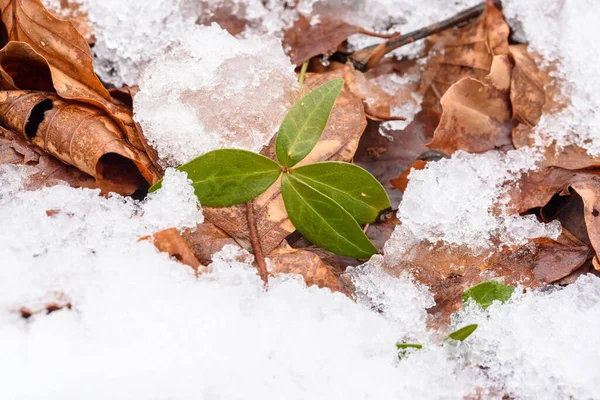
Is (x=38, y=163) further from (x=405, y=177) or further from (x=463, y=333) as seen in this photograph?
(x=463, y=333)

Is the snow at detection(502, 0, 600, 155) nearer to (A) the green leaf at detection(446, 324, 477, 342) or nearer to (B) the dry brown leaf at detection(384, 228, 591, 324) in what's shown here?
(B) the dry brown leaf at detection(384, 228, 591, 324)

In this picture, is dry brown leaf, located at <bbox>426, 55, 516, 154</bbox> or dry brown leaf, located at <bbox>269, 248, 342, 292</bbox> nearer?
dry brown leaf, located at <bbox>269, 248, 342, 292</bbox>

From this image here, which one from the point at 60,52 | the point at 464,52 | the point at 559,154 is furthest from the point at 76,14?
the point at 559,154

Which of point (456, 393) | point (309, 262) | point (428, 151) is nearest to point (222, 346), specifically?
point (309, 262)

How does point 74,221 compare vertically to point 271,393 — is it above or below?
above

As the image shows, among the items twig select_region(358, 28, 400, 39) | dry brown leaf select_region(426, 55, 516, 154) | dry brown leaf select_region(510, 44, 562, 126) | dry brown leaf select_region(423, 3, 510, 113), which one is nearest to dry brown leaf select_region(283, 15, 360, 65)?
twig select_region(358, 28, 400, 39)

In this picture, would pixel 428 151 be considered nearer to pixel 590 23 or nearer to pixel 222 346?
pixel 590 23
